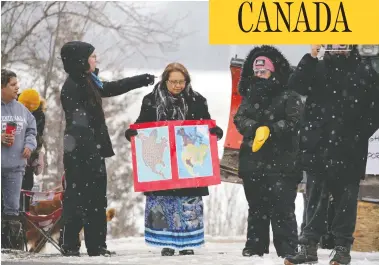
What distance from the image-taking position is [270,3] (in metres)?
7.90

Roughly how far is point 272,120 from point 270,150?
0.25 metres

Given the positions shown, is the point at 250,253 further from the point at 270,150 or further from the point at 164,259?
the point at 270,150

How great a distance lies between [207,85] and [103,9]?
18.8 ft

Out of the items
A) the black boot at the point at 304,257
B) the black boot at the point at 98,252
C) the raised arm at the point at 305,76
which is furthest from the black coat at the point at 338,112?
the black boot at the point at 98,252

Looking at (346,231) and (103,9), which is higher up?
(103,9)

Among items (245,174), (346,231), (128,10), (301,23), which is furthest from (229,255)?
(128,10)

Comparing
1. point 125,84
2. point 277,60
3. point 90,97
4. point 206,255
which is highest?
point 277,60

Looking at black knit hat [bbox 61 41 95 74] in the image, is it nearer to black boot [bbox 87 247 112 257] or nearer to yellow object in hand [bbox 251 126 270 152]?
black boot [bbox 87 247 112 257]

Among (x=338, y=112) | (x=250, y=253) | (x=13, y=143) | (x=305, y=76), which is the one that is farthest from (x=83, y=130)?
(x=338, y=112)

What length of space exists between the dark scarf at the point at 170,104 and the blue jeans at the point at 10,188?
152 centimetres

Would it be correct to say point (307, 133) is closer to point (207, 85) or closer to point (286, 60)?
point (286, 60)

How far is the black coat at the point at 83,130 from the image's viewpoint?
859 centimetres

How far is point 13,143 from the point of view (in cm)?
899

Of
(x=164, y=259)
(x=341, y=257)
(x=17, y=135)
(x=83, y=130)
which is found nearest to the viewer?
(x=341, y=257)
